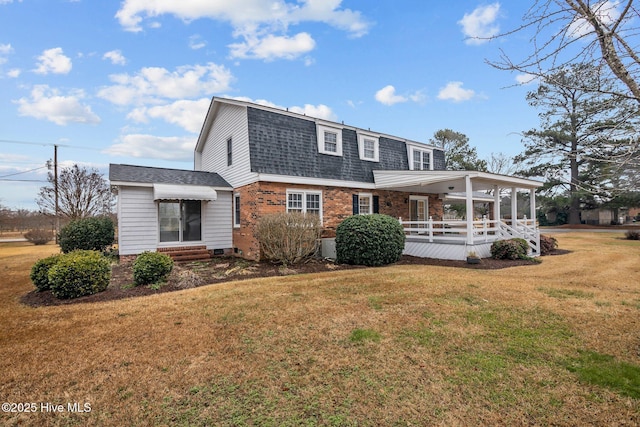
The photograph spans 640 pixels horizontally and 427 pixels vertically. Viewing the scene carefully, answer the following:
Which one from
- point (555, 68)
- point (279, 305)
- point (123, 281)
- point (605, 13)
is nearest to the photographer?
point (605, 13)

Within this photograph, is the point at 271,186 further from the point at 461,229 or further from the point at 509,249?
the point at 509,249

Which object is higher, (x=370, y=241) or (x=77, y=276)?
(x=370, y=241)

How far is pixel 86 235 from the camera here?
1342 centimetres

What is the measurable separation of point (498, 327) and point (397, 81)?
38.3ft

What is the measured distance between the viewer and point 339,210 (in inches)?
532

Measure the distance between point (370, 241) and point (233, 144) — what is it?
24.6ft

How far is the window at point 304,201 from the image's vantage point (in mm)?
12383

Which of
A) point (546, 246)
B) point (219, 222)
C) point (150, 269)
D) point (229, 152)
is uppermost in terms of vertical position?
point (229, 152)

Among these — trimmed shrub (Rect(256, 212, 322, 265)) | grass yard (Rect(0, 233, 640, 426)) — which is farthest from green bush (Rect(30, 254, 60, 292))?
trimmed shrub (Rect(256, 212, 322, 265))

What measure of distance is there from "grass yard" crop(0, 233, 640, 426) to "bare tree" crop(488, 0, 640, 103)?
2.98 meters

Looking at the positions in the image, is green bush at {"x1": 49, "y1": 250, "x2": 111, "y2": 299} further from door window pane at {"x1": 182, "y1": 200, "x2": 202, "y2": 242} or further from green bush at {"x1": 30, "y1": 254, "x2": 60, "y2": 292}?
door window pane at {"x1": 182, "y1": 200, "x2": 202, "y2": 242}

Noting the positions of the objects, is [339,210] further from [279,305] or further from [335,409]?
[335,409]

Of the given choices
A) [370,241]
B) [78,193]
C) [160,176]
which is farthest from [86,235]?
[370,241]

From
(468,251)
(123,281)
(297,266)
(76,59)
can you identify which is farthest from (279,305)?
(76,59)
